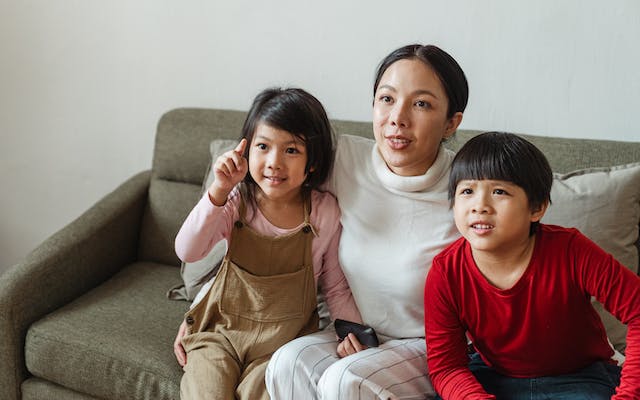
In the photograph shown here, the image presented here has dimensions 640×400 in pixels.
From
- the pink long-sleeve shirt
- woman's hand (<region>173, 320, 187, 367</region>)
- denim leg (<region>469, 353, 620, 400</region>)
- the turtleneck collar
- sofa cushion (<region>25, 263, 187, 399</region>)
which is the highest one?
the turtleneck collar

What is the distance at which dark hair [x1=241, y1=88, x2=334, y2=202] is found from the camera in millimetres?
1577

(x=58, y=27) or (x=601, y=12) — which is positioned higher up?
(x=601, y=12)

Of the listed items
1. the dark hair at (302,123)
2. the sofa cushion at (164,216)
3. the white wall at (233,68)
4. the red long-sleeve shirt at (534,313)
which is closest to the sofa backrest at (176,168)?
the sofa cushion at (164,216)

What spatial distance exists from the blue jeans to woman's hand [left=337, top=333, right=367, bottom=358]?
279mm

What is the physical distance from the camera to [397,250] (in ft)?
→ 5.10

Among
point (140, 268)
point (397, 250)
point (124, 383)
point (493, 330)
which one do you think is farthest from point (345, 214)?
point (140, 268)

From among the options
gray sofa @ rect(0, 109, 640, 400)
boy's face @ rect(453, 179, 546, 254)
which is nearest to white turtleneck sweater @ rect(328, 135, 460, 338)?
boy's face @ rect(453, 179, 546, 254)

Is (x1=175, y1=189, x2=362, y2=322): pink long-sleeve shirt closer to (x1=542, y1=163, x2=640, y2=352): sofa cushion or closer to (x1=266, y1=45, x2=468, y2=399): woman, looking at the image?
(x1=266, y1=45, x2=468, y2=399): woman

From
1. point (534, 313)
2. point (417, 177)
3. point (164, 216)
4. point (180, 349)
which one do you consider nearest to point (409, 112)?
point (417, 177)

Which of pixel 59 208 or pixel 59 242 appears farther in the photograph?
pixel 59 208

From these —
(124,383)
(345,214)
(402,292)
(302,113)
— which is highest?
(302,113)

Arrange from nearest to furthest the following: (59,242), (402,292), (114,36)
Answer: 1. (402,292)
2. (59,242)
3. (114,36)

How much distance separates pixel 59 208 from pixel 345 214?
5.32ft

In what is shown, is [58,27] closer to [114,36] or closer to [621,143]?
[114,36]
